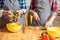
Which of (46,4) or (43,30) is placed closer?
(43,30)

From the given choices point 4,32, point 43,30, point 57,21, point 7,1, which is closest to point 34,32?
point 43,30

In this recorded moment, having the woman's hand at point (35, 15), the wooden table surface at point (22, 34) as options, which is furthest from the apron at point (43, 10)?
the wooden table surface at point (22, 34)

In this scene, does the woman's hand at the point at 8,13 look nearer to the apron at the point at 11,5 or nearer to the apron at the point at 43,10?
the apron at the point at 11,5

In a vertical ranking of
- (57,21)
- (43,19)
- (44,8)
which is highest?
(44,8)

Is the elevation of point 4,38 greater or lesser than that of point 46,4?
lesser

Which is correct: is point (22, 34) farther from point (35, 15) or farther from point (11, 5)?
point (11, 5)

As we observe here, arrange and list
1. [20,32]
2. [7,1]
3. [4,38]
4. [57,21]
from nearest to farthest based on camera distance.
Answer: [4,38], [20,32], [7,1], [57,21]

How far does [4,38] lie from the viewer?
152cm

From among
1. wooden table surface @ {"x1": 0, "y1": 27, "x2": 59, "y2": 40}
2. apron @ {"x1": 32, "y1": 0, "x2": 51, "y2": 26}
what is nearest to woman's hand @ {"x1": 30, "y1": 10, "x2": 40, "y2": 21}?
apron @ {"x1": 32, "y1": 0, "x2": 51, "y2": 26}

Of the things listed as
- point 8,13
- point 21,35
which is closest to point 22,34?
point 21,35

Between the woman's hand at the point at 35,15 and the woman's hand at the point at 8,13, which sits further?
the woman's hand at the point at 35,15

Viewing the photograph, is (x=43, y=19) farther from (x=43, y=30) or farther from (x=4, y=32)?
(x=4, y=32)

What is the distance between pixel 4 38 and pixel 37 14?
2.26 feet

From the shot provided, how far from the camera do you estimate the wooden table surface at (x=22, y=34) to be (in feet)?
4.99
